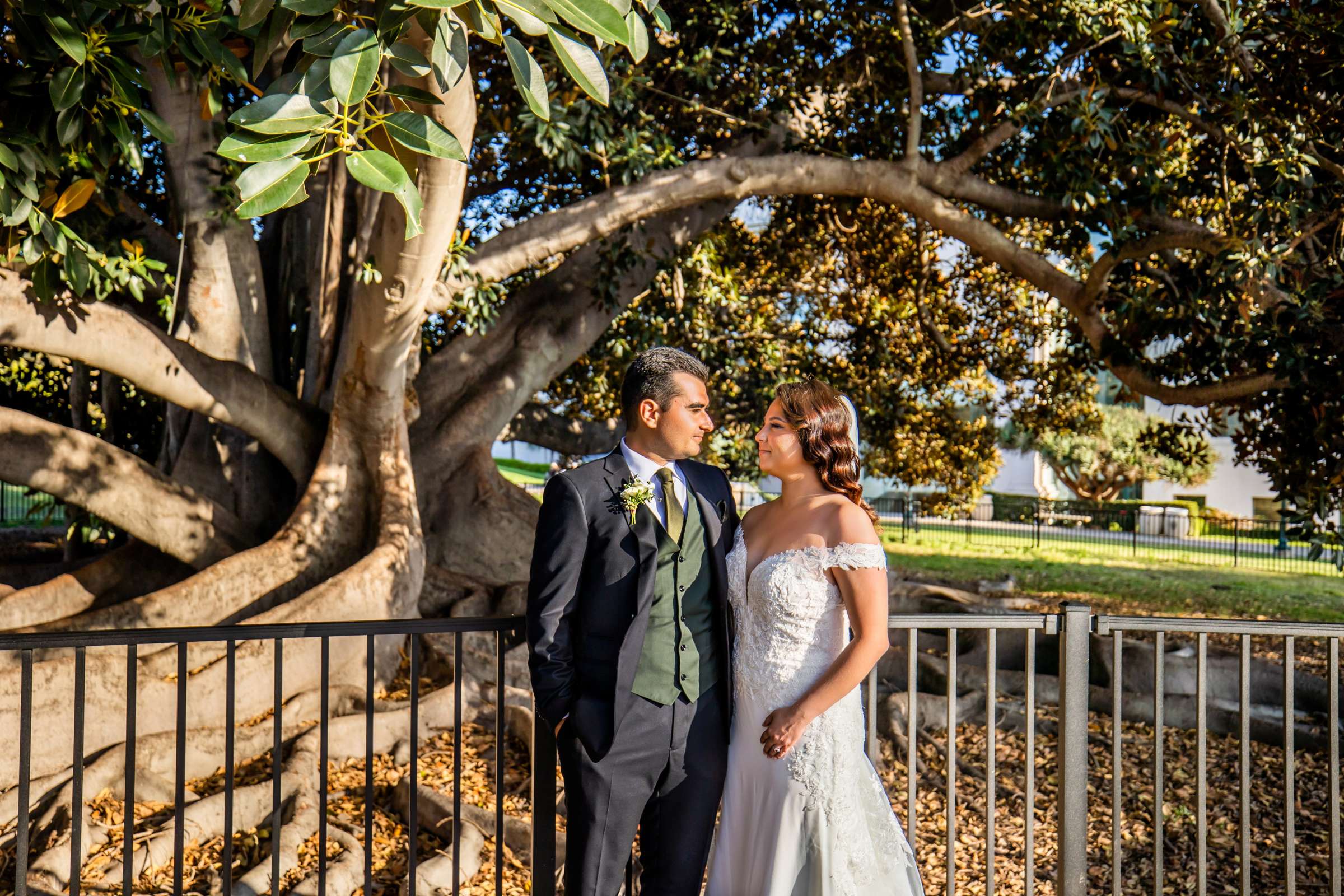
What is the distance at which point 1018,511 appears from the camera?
96.7ft

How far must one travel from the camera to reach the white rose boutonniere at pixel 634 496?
257 cm

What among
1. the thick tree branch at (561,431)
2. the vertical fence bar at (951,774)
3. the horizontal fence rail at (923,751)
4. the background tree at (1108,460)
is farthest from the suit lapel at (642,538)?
the background tree at (1108,460)

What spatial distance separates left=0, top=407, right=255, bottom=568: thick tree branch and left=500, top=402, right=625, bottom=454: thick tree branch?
5.83 m

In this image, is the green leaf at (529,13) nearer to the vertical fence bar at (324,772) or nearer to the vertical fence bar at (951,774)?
the vertical fence bar at (324,772)

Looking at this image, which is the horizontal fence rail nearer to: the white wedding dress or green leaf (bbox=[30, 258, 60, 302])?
the white wedding dress

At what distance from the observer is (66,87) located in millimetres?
3117

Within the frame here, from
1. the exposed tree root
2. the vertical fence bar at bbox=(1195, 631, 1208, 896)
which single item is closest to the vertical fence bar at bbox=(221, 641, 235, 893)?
the vertical fence bar at bbox=(1195, 631, 1208, 896)

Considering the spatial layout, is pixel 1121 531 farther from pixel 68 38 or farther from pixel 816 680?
pixel 68 38

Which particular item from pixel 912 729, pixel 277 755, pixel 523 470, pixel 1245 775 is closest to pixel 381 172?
pixel 277 755

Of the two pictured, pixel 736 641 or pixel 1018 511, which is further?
pixel 1018 511

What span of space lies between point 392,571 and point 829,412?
14.9 ft

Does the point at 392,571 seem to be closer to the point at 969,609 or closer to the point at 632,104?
the point at 632,104

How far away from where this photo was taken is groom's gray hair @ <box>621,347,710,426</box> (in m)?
2.63

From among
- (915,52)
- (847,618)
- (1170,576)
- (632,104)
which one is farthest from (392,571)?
(1170,576)
